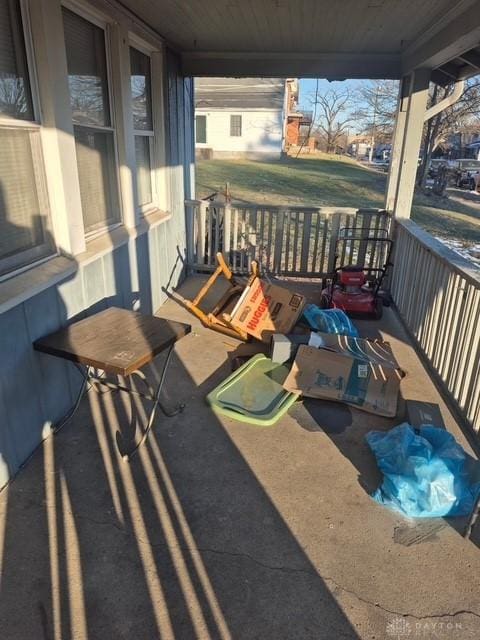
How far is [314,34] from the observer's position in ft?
14.4

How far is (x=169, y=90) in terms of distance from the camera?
16.2 ft

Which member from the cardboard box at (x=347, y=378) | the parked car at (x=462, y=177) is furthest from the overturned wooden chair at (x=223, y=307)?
the parked car at (x=462, y=177)

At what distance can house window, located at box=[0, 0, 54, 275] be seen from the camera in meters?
2.31

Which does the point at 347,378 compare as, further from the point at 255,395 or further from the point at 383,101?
the point at 383,101

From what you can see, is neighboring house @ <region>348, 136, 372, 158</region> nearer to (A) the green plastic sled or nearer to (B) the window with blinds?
(A) the green plastic sled

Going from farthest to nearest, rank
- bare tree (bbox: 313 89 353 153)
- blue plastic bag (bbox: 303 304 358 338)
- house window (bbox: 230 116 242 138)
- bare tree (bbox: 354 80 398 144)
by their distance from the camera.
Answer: bare tree (bbox: 313 89 353 153), bare tree (bbox: 354 80 398 144), house window (bbox: 230 116 242 138), blue plastic bag (bbox: 303 304 358 338)

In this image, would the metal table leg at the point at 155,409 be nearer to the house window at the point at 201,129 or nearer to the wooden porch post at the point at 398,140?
the wooden porch post at the point at 398,140

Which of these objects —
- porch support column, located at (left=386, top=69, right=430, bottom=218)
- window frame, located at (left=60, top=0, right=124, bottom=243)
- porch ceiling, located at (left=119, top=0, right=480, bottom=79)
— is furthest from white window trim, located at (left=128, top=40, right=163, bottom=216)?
porch support column, located at (left=386, top=69, right=430, bottom=218)

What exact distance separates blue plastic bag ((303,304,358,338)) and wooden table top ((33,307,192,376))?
154cm

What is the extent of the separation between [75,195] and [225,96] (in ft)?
77.0

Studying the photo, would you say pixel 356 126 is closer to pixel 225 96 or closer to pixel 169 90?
pixel 225 96

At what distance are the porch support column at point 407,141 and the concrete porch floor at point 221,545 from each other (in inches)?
125

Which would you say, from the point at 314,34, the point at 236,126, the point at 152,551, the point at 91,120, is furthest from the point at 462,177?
Answer: the point at 152,551

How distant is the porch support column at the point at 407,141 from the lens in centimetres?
468
